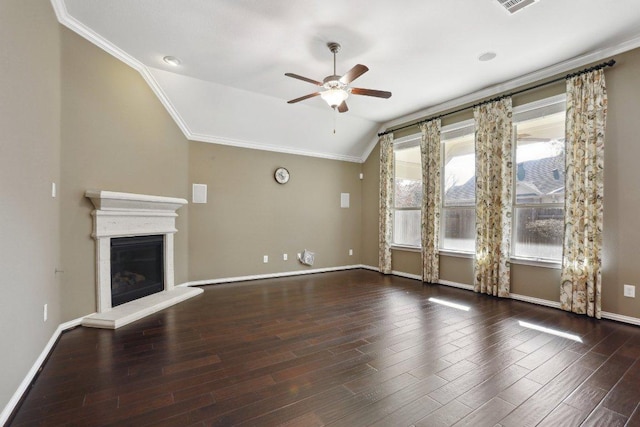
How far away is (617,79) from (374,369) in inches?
169

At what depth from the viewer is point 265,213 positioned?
225 inches

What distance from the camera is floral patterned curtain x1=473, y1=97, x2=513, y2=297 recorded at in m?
4.29

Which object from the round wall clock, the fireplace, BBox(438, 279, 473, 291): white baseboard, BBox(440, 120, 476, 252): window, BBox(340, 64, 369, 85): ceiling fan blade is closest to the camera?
BBox(340, 64, 369, 85): ceiling fan blade

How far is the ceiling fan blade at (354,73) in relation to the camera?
9.05 ft

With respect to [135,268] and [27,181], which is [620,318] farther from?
[135,268]

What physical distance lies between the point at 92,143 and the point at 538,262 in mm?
5848

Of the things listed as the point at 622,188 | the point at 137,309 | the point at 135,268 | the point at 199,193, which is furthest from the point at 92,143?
the point at 622,188

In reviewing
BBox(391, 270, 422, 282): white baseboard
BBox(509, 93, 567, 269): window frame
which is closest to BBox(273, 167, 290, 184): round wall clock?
BBox(391, 270, 422, 282): white baseboard

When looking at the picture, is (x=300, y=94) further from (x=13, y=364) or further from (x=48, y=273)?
(x=13, y=364)

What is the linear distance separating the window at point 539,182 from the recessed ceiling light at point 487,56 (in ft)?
3.44

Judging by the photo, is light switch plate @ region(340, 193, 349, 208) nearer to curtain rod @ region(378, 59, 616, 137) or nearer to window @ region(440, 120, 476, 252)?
curtain rod @ region(378, 59, 616, 137)

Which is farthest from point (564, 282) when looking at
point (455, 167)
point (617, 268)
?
point (455, 167)

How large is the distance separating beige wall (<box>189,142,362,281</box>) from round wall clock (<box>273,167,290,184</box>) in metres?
0.08

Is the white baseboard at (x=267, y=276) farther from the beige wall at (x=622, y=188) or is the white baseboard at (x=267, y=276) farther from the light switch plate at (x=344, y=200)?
the beige wall at (x=622, y=188)
